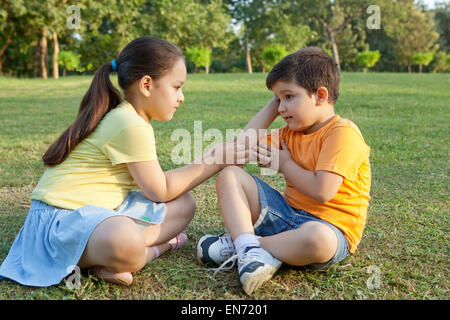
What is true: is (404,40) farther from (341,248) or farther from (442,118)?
(341,248)

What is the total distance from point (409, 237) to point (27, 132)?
4.90m

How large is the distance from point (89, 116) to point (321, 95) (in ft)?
3.71

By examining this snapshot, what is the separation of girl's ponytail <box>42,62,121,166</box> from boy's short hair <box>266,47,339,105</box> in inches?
32.0

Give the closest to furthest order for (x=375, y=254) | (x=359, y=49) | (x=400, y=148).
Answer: (x=375, y=254)
(x=400, y=148)
(x=359, y=49)

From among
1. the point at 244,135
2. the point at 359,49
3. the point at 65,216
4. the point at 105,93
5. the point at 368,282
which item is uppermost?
the point at 359,49

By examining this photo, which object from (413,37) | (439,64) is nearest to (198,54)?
(413,37)

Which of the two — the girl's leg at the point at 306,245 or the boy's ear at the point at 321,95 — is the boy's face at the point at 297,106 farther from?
the girl's leg at the point at 306,245

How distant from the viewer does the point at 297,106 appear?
7.09 ft

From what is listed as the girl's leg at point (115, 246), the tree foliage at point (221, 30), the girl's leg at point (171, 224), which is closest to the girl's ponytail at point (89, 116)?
the girl's leg at point (115, 246)

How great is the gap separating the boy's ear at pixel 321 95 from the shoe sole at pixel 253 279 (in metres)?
0.85

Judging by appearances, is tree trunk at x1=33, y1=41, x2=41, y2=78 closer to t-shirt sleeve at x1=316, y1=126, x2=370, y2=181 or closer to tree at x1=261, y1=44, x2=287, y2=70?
tree at x1=261, y1=44, x2=287, y2=70

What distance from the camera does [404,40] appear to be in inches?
1318

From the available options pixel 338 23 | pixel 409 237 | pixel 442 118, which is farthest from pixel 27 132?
pixel 338 23

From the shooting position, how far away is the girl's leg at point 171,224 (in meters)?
2.25
